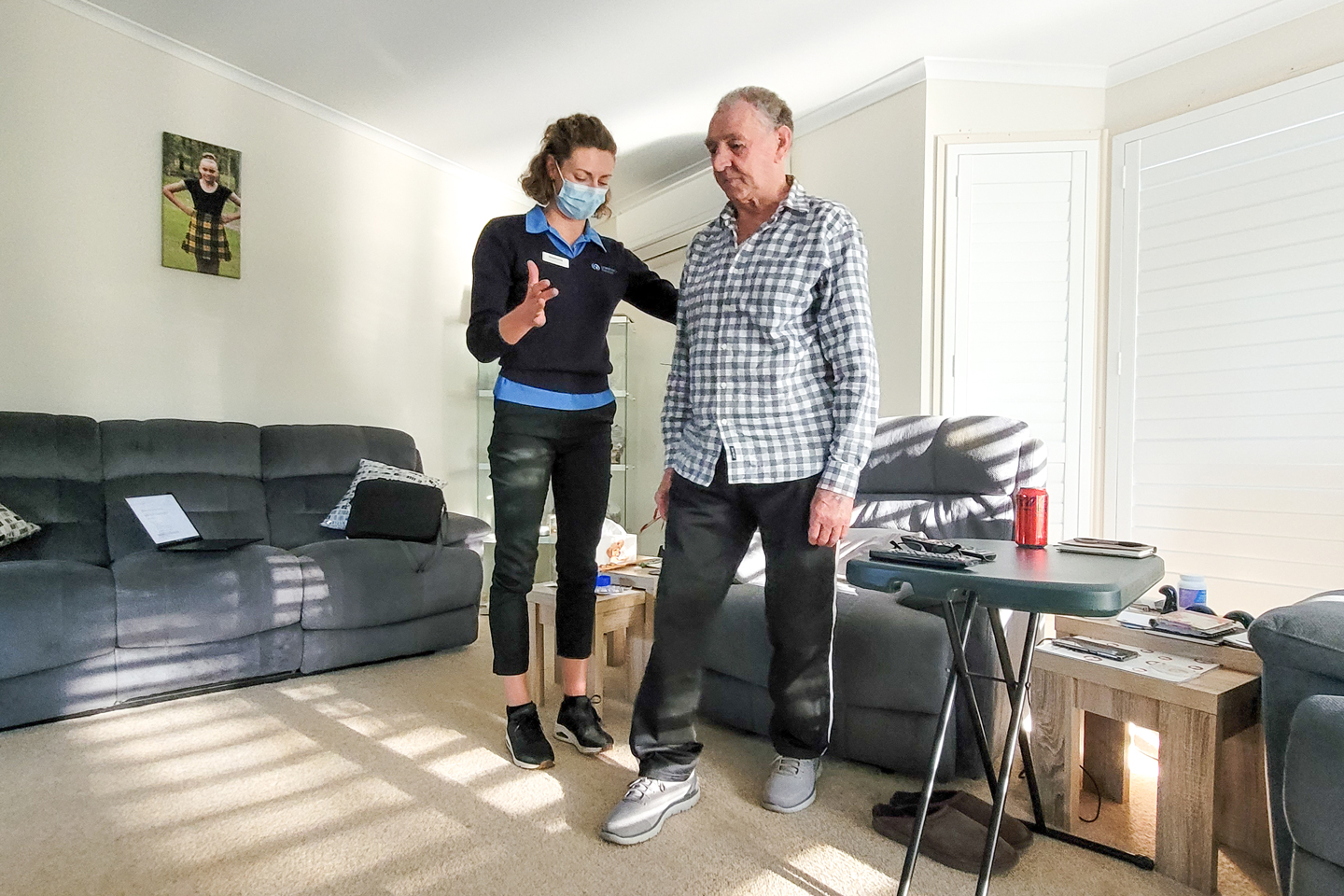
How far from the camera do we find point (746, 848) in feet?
4.53

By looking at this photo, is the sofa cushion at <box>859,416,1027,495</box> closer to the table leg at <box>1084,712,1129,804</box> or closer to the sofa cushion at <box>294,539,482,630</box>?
the table leg at <box>1084,712,1129,804</box>

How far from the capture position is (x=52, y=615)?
1985mm

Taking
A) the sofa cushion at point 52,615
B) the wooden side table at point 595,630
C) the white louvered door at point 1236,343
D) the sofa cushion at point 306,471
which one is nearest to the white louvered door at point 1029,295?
the white louvered door at point 1236,343

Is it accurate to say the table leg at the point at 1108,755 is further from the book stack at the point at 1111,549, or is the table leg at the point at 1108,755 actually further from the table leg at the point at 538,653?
the table leg at the point at 538,653

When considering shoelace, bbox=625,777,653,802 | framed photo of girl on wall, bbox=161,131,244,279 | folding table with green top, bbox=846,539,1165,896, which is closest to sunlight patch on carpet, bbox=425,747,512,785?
shoelace, bbox=625,777,653,802

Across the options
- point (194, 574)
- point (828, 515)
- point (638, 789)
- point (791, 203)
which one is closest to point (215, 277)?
point (194, 574)

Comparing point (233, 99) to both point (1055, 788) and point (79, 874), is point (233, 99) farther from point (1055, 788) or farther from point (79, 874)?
point (1055, 788)

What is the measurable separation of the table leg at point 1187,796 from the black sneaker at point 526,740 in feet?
3.95

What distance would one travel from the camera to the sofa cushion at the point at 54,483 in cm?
239

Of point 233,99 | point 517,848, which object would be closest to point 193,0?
point 233,99

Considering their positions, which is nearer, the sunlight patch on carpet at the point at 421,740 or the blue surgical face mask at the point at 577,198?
the blue surgical face mask at the point at 577,198

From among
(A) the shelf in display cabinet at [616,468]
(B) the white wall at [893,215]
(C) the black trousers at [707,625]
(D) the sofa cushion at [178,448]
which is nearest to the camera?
(C) the black trousers at [707,625]

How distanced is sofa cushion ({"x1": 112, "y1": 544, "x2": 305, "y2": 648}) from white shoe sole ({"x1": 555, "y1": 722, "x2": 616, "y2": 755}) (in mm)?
1066

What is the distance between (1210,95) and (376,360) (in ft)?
12.1
